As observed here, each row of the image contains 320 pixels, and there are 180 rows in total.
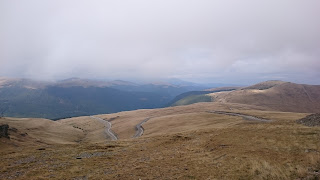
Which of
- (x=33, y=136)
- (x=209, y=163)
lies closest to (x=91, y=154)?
(x=209, y=163)

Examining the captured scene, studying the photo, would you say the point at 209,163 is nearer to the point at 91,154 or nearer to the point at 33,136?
the point at 91,154

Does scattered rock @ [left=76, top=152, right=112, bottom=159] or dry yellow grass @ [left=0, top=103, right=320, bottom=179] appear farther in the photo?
scattered rock @ [left=76, top=152, right=112, bottom=159]

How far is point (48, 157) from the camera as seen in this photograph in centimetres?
3666

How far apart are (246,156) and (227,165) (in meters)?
4.15

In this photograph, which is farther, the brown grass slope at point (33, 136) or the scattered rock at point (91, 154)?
the brown grass slope at point (33, 136)

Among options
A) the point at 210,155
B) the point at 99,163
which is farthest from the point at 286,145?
the point at 99,163

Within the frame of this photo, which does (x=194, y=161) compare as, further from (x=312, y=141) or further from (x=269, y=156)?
(x=312, y=141)

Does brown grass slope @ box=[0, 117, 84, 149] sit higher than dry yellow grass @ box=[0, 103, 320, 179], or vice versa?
dry yellow grass @ box=[0, 103, 320, 179]

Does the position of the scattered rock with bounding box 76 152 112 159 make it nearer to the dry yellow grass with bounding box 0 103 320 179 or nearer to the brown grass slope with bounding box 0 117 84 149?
the dry yellow grass with bounding box 0 103 320 179

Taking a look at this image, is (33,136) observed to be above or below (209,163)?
below

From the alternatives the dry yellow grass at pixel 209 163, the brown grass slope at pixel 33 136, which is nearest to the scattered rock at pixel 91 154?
the dry yellow grass at pixel 209 163

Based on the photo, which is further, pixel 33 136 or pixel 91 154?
pixel 33 136

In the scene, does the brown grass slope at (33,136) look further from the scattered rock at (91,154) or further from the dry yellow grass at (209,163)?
the scattered rock at (91,154)

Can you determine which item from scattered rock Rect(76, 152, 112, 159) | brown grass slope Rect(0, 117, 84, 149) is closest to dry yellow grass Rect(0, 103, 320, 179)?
scattered rock Rect(76, 152, 112, 159)
